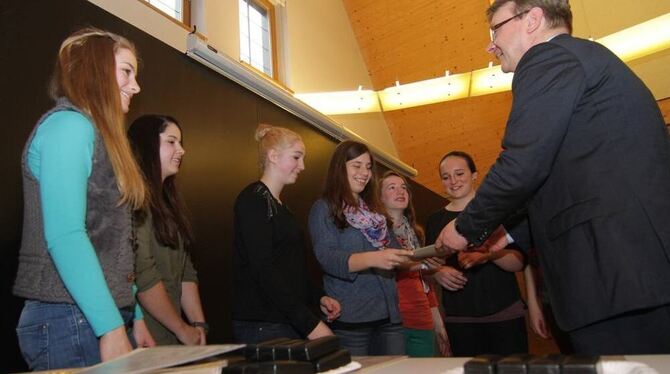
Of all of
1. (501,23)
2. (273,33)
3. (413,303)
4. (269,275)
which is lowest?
(413,303)

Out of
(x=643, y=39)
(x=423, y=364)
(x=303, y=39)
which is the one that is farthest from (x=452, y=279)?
(x=303, y=39)

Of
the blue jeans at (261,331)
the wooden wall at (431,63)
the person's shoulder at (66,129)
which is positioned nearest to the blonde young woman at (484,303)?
the blue jeans at (261,331)

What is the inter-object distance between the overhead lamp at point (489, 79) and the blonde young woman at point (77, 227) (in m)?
3.54

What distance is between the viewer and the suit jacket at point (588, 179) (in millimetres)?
1142

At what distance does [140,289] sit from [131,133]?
0.59 metres

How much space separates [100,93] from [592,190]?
3.85 feet

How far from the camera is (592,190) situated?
1.19 meters

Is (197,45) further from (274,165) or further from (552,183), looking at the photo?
(552,183)

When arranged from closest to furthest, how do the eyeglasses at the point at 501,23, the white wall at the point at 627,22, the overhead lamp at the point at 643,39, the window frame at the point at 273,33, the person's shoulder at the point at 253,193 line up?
the eyeglasses at the point at 501,23, the person's shoulder at the point at 253,193, the overhead lamp at the point at 643,39, the window frame at the point at 273,33, the white wall at the point at 627,22

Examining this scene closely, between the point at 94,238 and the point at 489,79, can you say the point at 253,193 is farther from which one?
the point at 489,79

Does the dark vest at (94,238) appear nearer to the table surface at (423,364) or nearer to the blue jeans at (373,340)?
the table surface at (423,364)

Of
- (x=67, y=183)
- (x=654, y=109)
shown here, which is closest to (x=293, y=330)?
(x=67, y=183)

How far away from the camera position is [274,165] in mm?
2127

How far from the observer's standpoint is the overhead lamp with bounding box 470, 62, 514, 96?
4.20m
